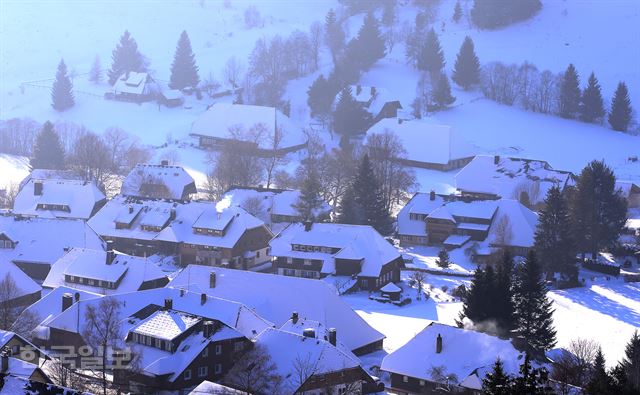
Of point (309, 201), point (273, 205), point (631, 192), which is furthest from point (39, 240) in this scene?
point (631, 192)

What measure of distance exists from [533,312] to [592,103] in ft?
167

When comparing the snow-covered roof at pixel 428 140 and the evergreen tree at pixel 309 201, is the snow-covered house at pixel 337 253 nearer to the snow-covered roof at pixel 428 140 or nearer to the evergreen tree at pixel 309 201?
the evergreen tree at pixel 309 201

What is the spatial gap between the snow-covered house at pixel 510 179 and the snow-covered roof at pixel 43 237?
76.9 feet

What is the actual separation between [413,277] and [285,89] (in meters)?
47.7

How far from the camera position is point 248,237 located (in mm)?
62156

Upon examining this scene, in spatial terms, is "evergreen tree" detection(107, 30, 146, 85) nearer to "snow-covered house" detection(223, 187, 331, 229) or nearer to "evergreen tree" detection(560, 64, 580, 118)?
"evergreen tree" detection(560, 64, 580, 118)

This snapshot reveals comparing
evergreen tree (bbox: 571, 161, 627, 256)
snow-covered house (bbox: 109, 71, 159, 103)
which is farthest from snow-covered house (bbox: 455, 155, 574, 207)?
snow-covered house (bbox: 109, 71, 159, 103)

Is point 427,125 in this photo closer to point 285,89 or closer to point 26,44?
point 285,89

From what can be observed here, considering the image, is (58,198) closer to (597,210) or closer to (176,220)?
(176,220)

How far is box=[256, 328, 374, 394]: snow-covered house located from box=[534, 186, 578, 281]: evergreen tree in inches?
854

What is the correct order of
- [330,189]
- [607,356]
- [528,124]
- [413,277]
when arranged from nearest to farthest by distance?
[607,356], [413,277], [330,189], [528,124]

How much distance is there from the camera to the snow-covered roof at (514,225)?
62.6 metres

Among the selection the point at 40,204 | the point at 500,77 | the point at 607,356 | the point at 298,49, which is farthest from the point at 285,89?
the point at 607,356

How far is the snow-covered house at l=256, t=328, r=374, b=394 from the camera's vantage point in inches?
1460
